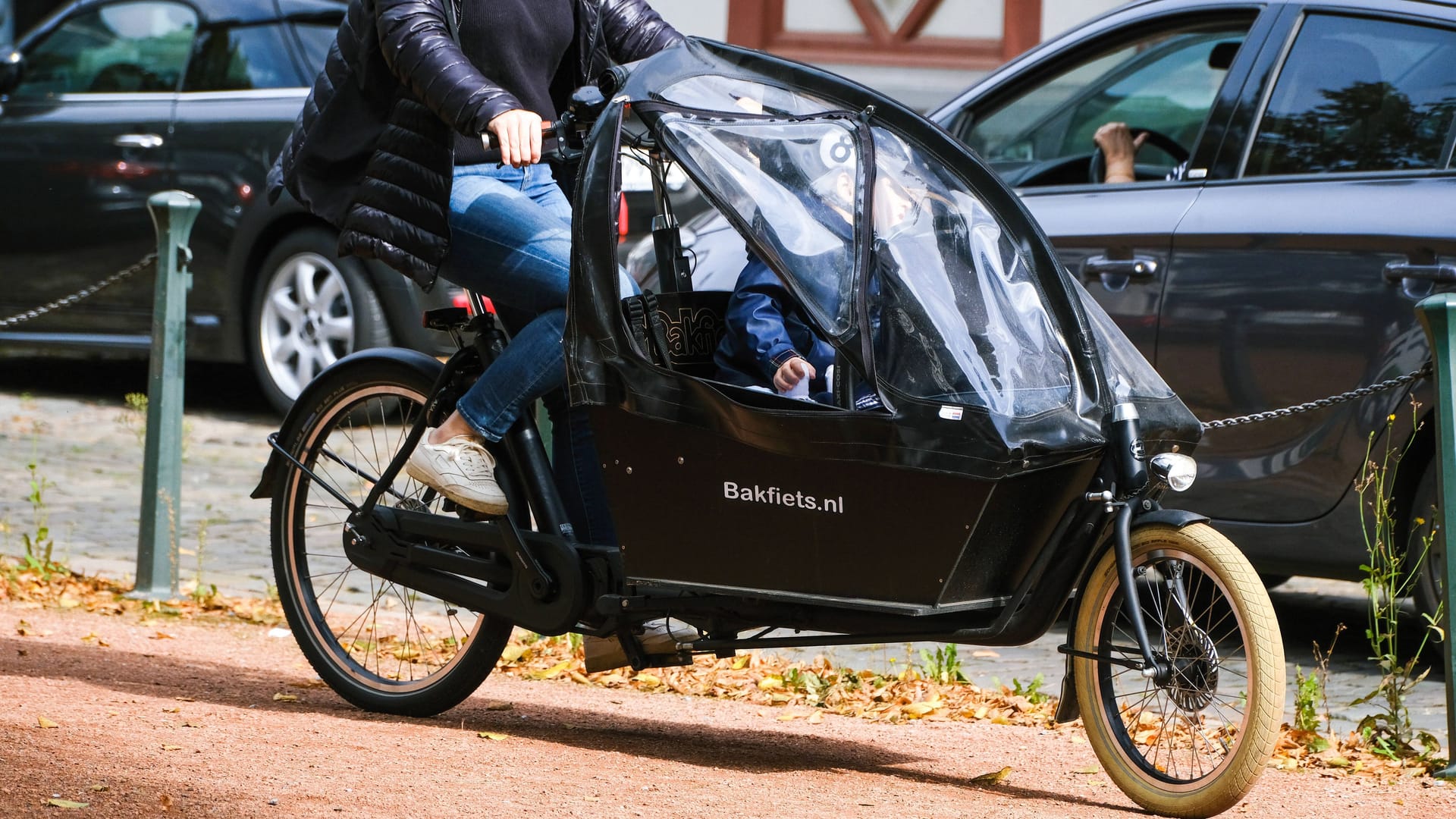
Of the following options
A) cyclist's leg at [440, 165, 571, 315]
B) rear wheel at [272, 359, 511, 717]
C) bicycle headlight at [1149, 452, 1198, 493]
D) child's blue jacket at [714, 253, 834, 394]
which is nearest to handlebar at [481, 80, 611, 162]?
cyclist's leg at [440, 165, 571, 315]

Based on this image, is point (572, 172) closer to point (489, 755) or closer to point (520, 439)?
→ point (520, 439)

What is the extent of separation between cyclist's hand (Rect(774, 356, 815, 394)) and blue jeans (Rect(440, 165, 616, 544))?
0.50 m

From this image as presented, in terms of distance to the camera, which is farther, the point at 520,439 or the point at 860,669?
the point at 860,669

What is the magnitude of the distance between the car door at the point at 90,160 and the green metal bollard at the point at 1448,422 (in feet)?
22.5

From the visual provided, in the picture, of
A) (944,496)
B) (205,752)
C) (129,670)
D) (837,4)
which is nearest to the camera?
(944,496)

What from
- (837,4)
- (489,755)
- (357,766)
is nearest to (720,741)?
(489,755)

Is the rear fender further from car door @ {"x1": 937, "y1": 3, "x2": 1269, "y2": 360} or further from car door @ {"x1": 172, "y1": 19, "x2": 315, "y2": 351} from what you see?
car door @ {"x1": 172, "y1": 19, "x2": 315, "y2": 351}

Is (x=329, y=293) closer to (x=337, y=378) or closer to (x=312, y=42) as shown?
(x=312, y=42)

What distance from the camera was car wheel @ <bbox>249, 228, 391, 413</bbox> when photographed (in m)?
9.23

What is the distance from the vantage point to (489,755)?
13.6 feet

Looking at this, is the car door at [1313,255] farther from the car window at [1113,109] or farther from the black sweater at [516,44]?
the black sweater at [516,44]

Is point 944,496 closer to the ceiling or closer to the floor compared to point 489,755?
closer to the ceiling

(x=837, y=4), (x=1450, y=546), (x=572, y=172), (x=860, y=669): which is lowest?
(x=860, y=669)

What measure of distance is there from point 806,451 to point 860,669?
1.94 m
